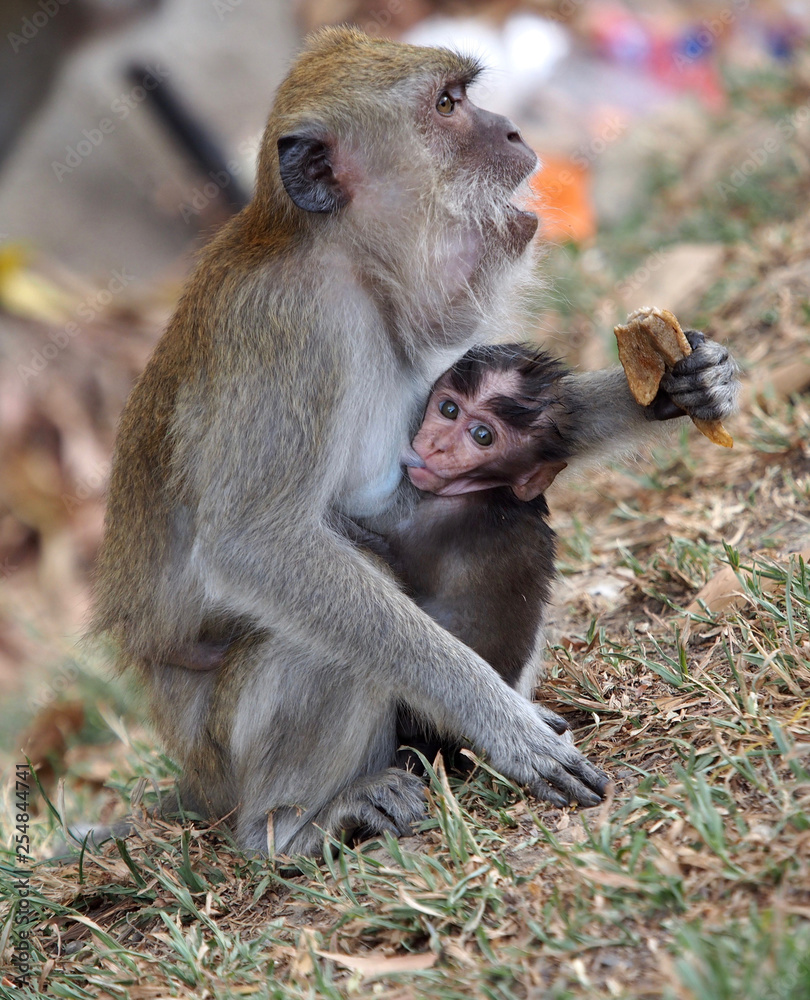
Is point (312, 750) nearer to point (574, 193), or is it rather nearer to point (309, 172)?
point (309, 172)

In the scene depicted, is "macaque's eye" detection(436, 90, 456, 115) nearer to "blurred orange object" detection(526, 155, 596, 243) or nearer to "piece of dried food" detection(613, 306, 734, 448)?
"piece of dried food" detection(613, 306, 734, 448)

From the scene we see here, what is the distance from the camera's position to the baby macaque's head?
3473 millimetres

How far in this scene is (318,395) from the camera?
3123 mm

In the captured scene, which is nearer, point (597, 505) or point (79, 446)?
point (597, 505)

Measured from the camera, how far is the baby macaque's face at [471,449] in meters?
3.47

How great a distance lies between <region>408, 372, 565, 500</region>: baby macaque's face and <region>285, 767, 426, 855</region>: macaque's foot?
35.9 inches

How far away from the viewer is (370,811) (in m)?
3.14

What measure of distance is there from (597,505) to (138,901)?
3.02 meters

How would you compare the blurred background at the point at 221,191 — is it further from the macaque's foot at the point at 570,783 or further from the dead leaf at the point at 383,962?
the dead leaf at the point at 383,962

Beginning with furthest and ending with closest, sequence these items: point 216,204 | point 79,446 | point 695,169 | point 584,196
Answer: point 216,204, point 584,196, point 695,169, point 79,446

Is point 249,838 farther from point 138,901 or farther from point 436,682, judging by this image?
point 436,682

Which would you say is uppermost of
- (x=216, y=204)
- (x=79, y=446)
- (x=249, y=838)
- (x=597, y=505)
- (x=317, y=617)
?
(x=216, y=204)

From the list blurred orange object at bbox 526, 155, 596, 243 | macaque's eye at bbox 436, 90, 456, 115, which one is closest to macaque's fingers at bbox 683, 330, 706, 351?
macaque's eye at bbox 436, 90, 456, 115

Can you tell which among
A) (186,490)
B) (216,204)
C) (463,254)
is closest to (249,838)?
(186,490)
